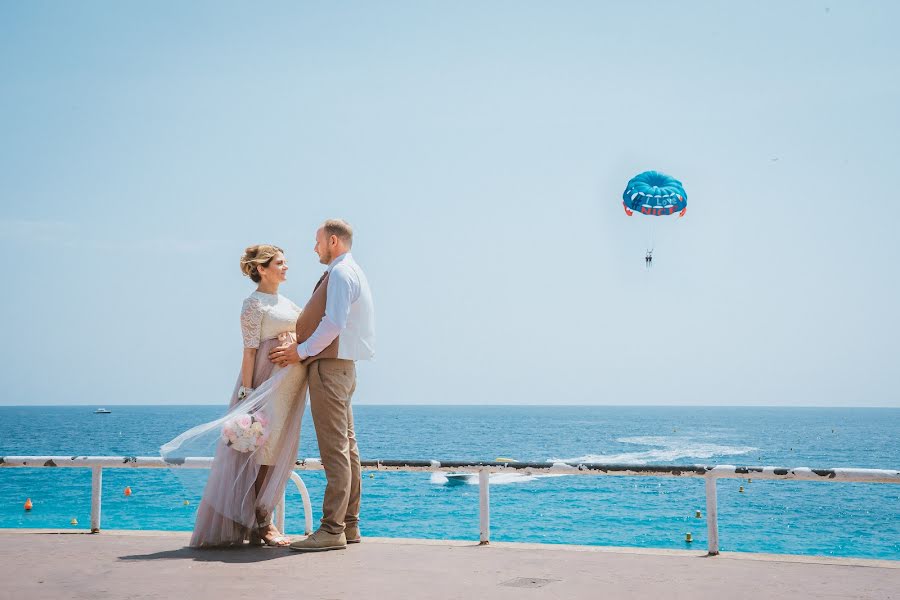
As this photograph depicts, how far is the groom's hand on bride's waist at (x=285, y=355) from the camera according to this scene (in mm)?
5480

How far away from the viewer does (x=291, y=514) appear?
52.2 m

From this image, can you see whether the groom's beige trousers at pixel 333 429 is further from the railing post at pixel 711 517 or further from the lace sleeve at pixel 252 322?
the railing post at pixel 711 517

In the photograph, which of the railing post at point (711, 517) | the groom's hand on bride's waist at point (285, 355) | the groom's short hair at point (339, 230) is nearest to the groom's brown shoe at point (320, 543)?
the groom's hand on bride's waist at point (285, 355)

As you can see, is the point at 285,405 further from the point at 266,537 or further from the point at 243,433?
the point at 266,537

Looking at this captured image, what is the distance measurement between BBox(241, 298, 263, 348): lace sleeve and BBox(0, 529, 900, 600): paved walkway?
130cm

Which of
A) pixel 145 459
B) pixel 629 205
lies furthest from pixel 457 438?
pixel 145 459

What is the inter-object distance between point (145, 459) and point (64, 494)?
5035cm

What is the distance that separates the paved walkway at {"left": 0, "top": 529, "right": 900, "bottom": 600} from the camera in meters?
4.18

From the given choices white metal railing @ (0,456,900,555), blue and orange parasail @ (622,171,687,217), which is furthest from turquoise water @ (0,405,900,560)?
white metal railing @ (0,456,900,555)

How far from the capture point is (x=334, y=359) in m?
5.52

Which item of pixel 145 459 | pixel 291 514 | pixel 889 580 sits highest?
pixel 145 459

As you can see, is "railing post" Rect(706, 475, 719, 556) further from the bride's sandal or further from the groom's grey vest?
the bride's sandal

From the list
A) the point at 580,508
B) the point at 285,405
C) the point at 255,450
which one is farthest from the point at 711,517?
the point at 580,508

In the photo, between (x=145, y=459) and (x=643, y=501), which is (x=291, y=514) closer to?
(x=643, y=501)
